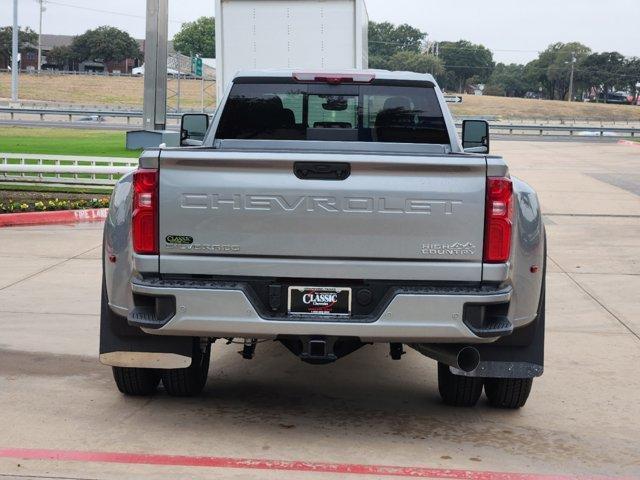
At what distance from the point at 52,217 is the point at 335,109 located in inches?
358

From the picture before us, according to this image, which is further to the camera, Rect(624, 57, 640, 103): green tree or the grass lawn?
Rect(624, 57, 640, 103): green tree

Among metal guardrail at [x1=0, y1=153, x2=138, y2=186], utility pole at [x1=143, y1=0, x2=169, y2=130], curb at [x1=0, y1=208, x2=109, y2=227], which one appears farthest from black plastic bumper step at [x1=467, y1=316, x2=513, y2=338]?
utility pole at [x1=143, y1=0, x2=169, y2=130]

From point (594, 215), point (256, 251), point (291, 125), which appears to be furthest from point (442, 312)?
point (594, 215)

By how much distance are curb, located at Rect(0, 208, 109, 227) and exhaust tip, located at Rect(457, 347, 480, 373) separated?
9.74 m

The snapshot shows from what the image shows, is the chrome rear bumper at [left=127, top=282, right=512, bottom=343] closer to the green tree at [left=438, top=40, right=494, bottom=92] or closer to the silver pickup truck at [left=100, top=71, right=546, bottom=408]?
the silver pickup truck at [left=100, top=71, right=546, bottom=408]

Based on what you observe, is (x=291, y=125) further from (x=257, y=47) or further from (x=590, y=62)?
(x=590, y=62)

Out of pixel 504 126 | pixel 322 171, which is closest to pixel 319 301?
pixel 322 171

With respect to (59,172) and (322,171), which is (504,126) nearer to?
(59,172)

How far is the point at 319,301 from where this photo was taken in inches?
216

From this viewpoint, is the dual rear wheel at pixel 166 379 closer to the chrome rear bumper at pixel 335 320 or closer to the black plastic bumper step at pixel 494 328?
the chrome rear bumper at pixel 335 320

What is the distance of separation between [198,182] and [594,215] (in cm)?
1349

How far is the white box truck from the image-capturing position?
643 inches

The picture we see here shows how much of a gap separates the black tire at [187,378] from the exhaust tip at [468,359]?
147cm

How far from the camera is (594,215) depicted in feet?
58.9
